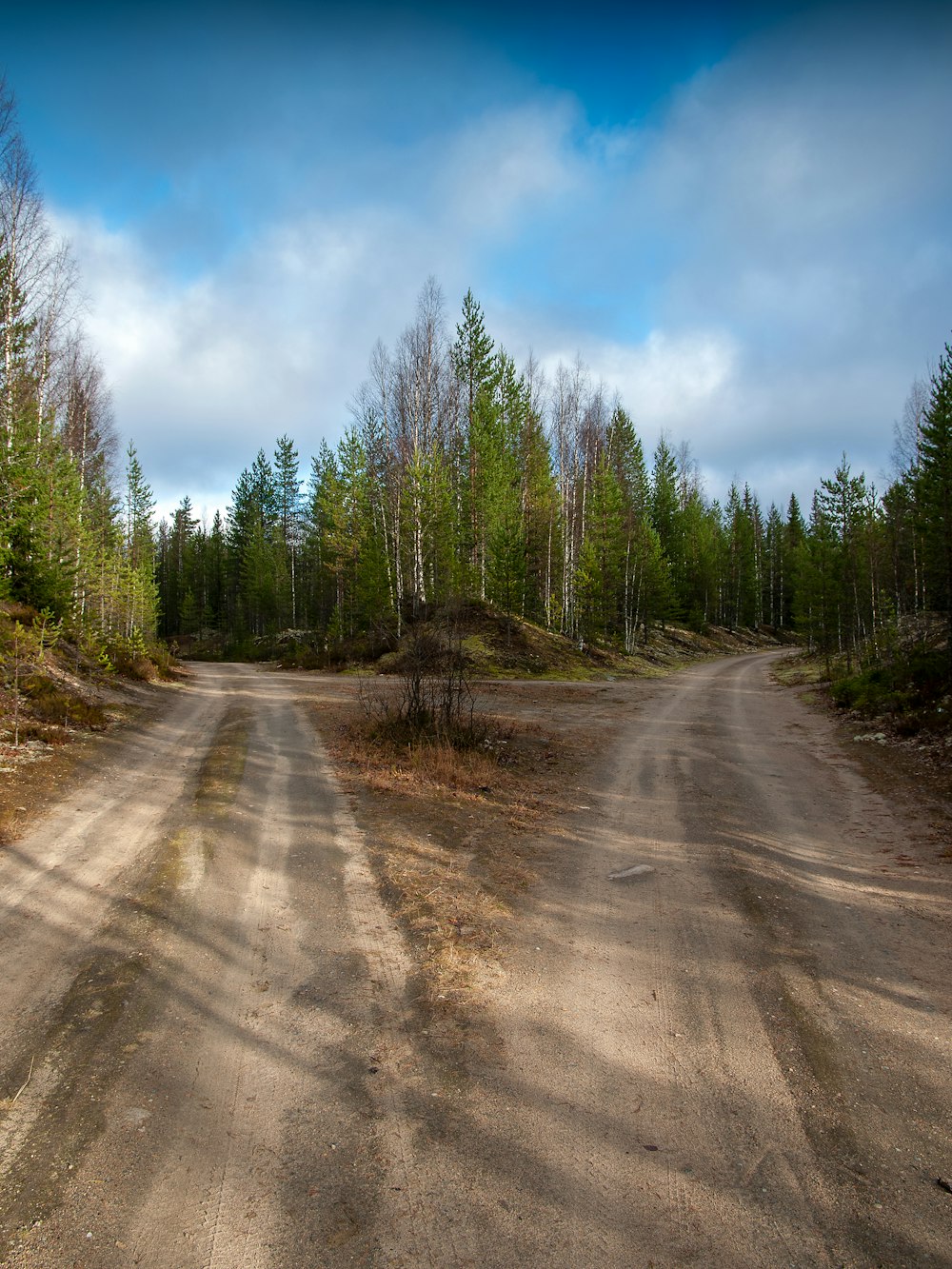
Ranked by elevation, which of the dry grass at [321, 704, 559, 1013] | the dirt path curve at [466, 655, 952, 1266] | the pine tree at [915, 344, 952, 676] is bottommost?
the dirt path curve at [466, 655, 952, 1266]


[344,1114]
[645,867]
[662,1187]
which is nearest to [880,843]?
[645,867]

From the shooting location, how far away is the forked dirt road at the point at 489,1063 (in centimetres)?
249

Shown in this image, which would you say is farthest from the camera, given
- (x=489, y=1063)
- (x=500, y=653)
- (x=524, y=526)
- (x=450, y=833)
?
(x=524, y=526)

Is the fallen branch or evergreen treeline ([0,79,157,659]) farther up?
evergreen treeline ([0,79,157,659])

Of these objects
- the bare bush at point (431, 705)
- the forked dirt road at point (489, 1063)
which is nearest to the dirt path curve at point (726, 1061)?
the forked dirt road at point (489, 1063)

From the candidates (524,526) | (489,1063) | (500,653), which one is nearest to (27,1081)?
(489,1063)

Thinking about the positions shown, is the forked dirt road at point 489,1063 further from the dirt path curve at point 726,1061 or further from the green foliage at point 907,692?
the green foliage at point 907,692

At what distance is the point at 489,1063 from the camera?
11.3ft

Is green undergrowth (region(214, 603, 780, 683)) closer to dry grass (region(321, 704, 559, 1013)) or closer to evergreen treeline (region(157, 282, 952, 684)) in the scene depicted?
evergreen treeline (region(157, 282, 952, 684))

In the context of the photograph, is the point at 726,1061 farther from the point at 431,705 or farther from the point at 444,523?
the point at 444,523

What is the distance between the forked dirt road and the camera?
2.49 metres

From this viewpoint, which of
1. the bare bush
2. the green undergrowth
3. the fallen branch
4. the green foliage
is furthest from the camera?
the green undergrowth

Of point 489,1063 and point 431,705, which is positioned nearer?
point 489,1063

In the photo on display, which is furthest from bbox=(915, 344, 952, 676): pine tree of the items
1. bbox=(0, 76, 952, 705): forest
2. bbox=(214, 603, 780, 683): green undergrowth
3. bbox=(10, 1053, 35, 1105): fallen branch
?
bbox=(10, 1053, 35, 1105): fallen branch
